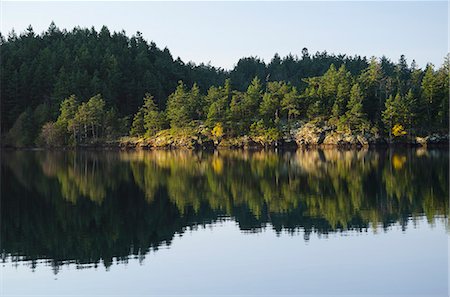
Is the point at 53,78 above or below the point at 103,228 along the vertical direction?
above

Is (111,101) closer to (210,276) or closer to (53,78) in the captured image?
(53,78)

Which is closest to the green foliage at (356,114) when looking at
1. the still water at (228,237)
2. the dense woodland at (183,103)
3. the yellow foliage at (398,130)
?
the dense woodland at (183,103)

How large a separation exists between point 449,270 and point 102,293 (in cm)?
1198

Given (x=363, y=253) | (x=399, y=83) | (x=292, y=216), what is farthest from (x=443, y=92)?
(x=363, y=253)

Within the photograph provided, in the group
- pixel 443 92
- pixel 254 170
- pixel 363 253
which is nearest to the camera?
pixel 363 253

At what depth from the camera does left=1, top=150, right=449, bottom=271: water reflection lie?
24453mm

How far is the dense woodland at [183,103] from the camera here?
10338 cm

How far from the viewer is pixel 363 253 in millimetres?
21250

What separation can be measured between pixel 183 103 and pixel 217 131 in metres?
12.0

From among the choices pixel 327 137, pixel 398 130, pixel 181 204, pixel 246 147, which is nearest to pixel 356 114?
pixel 327 137

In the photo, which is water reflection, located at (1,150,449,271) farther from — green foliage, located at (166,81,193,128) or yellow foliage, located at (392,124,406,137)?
green foliage, located at (166,81,193,128)

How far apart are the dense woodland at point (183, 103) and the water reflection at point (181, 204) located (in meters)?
51.4

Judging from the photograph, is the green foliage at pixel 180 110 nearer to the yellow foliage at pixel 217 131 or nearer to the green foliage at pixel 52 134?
the yellow foliage at pixel 217 131

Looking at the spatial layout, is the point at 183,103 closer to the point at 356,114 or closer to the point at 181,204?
the point at 356,114
